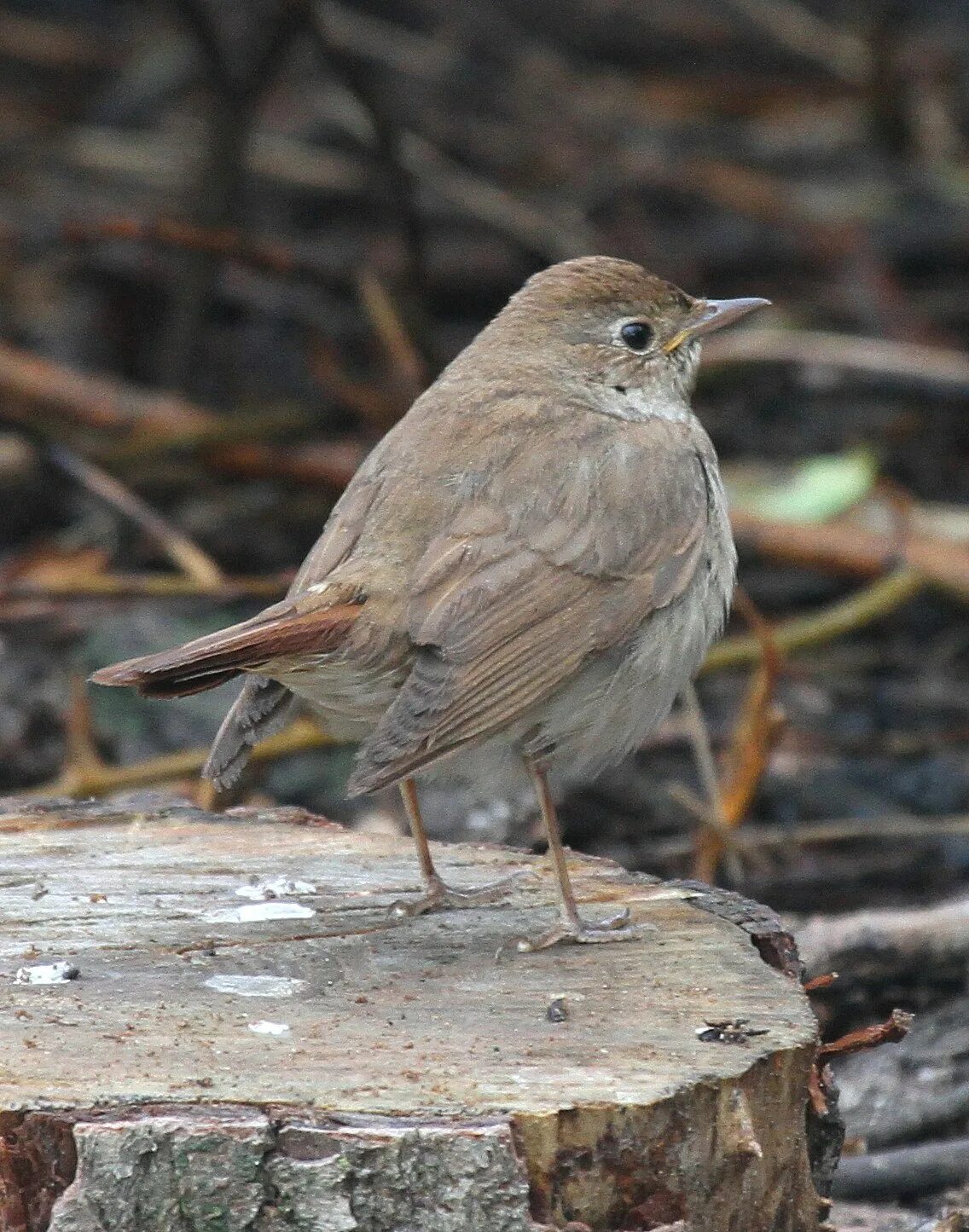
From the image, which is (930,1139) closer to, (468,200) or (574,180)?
(468,200)

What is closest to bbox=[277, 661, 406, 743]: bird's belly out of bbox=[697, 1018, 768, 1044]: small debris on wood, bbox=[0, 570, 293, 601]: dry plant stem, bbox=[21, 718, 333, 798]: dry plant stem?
bbox=[697, 1018, 768, 1044]: small debris on wood

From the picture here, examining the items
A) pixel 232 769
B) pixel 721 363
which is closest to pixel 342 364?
pixel 721 363

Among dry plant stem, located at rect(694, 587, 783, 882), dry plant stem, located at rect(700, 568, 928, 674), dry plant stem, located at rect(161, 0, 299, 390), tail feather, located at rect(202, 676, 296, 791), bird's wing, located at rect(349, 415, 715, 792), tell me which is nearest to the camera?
bird's wing, located at rect(349, 415, 715, 792)

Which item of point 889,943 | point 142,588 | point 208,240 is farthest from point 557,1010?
point 208,240

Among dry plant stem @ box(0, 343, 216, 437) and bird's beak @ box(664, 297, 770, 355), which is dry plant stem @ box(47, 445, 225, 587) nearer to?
A: dry plant stem @ box(0, 343, 216, 437)

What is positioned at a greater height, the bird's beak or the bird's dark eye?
the bird's beak
